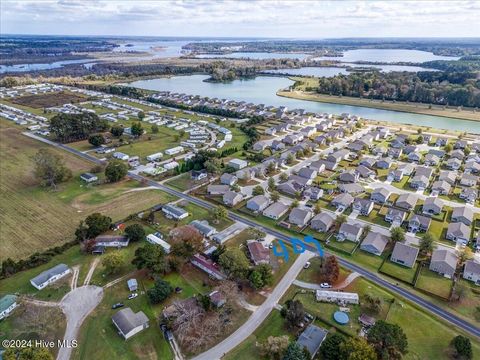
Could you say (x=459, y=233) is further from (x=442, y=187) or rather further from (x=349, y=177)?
(x=349, y=177)

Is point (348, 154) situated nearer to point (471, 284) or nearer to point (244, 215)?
point (244, 215)

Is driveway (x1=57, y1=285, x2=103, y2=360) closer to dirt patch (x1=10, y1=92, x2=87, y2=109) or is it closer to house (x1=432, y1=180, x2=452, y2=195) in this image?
house (x1=432, y1=180, x2=452, y2=195)

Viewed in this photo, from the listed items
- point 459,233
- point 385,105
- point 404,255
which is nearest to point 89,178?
point 404,255

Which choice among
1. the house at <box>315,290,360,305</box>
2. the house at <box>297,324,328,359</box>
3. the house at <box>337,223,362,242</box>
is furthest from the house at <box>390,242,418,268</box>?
the house at <box>297,324,328,359</box>

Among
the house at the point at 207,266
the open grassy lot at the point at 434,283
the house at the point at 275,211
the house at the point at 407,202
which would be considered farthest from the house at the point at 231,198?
the open grassy lot at the point at 434,283

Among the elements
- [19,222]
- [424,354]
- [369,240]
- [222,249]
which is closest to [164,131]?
[19,222]

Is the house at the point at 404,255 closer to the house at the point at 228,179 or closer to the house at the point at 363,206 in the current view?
the house at the point at 363,206
